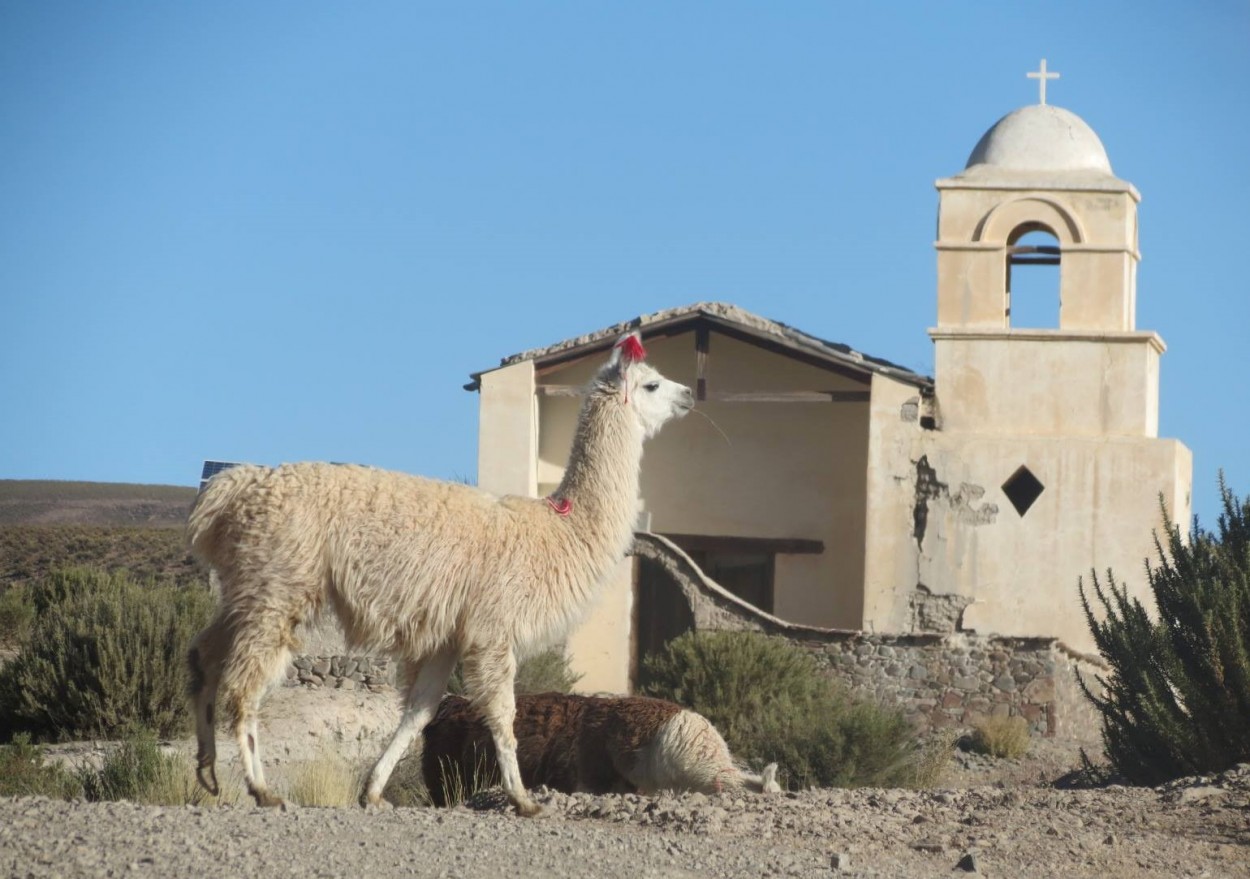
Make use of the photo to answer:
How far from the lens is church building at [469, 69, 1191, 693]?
25.5 m

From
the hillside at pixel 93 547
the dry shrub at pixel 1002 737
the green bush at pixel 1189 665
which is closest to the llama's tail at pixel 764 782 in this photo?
the green bush at pixel 1189 665

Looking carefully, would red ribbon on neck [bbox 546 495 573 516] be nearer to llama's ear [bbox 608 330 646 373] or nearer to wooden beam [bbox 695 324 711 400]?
llama's ear [bbox 608 330 646 373]

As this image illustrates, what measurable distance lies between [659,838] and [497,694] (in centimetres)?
160

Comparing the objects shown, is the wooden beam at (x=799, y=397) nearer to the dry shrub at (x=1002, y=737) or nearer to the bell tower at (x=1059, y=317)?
the bell tower at (x=1059, y=317)

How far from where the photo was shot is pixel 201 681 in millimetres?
9875

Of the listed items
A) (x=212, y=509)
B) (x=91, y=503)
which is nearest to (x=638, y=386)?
(x=212, y=509)

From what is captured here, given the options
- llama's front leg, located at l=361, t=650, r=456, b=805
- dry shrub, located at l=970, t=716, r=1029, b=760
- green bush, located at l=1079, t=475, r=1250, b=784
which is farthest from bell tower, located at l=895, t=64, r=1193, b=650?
llama's front leg, located at l=361, t=650, r=456, b=805

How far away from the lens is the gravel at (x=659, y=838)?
7832 millimetres

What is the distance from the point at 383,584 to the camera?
9938 millimetres

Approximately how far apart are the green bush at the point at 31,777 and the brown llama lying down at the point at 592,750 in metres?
2.37

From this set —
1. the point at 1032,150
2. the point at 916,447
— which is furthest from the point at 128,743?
the point at 1032,150

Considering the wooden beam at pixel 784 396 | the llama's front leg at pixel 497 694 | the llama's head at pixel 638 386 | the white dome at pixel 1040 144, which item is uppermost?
the white dome at pixel 1040 144

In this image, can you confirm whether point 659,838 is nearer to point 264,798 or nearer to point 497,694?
point 497,694

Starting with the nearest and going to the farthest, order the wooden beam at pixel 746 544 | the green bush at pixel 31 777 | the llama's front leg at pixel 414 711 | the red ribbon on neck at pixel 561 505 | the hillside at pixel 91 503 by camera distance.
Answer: the llama's front leg at pixel 414 711 < the red ribbon on neck at pixel 561 505 < the green bush at pixel 31 777 < the wooden beam at pixel 746 544 < the hillside at pixel 91 503
